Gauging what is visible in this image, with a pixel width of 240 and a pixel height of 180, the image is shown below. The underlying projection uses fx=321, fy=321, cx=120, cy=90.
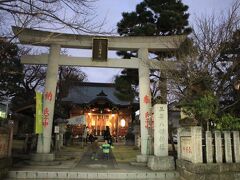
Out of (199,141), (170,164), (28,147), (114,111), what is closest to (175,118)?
(114,111)

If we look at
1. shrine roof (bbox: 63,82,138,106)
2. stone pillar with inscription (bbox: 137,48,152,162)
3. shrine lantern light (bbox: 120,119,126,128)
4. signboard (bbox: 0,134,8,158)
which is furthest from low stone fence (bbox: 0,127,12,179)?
shrine lantern light (bbox: 120,119,126,128)

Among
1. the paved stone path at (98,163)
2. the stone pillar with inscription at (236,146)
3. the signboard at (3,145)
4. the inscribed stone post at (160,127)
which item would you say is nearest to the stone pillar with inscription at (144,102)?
the paved stone path at (98,163)

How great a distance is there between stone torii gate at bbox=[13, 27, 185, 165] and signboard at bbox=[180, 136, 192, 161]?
3348mm

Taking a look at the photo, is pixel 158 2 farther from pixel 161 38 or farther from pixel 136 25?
pixel 161 38

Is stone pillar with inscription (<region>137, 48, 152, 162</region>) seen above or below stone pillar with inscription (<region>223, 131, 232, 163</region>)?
above

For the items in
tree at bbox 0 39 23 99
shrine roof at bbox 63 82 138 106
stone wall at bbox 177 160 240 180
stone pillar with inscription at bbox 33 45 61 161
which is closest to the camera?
stone wall at bbox 177 160 240 180

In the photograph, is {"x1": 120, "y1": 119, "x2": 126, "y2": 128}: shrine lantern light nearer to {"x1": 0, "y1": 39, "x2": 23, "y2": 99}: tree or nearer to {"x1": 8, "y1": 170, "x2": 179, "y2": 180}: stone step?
{"x1": 0, "y1": 39, "x2": 23, "y2": 99}: tree

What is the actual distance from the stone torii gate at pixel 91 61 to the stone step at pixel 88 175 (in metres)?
3.02

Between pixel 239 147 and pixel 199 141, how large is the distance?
153cm

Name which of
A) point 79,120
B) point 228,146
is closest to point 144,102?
point 228,146

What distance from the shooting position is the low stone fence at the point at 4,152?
39.2 ft

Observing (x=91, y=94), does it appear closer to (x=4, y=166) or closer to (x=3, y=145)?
(x=3, y=145)

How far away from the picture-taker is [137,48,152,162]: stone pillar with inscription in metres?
16.2

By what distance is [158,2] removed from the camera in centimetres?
2152
